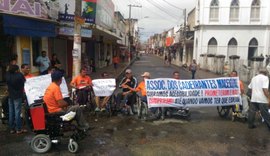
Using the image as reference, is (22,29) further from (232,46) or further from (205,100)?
(232,46)

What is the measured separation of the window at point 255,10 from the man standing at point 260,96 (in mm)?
32222

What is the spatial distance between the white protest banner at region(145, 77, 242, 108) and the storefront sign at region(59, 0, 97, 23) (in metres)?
8.21

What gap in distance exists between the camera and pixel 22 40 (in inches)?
499

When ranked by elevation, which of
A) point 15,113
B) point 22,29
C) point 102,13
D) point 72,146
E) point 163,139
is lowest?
point 163,139

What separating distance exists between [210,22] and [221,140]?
32.6 meters

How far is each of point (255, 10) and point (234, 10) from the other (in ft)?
8.40

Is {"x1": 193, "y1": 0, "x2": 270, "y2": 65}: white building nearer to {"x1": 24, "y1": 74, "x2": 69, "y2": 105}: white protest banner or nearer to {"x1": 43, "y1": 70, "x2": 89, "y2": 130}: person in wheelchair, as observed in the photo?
{"x1": 24, "y1": 74, "x2": 69, "y2": 105}: white protest banner

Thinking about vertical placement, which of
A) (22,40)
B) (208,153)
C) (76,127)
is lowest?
(208,153)

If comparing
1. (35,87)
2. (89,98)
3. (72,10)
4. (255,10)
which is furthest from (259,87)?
(255,10)

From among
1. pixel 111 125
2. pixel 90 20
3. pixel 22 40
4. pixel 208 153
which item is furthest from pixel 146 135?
pixel 90 20

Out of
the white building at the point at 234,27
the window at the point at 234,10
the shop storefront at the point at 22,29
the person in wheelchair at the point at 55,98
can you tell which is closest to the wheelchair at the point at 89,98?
the shop storefront at the point at 22,29

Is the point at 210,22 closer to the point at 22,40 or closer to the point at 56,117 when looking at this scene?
the point at 22,40

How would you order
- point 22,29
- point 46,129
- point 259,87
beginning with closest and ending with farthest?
point 46,129 < point 259,87 < point 22,29

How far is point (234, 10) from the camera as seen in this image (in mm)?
37219
